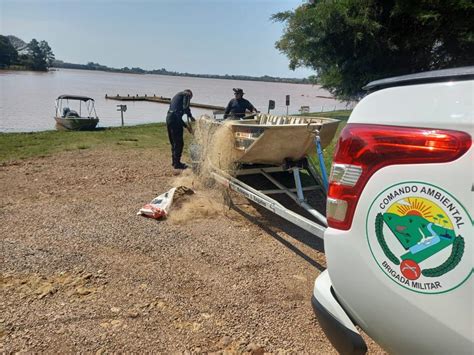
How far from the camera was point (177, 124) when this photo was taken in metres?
8.59

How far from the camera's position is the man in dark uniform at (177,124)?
8406mm

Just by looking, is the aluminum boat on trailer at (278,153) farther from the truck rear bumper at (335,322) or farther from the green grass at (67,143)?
the green grass at (67,143)

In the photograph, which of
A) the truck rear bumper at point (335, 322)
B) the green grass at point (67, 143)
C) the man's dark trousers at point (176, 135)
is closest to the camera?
the truck rear bumper at point (335, 322)

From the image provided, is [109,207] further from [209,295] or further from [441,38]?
[441,38]

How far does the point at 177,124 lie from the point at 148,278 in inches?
217

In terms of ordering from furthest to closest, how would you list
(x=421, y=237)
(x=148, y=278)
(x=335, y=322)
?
(x=148, y=278) → (x=335, y=322) → (x=421, y=237)

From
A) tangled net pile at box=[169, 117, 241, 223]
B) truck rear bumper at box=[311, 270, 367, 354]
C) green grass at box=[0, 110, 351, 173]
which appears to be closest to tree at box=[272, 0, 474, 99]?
green grass at box=[0, 110, 351, 173]

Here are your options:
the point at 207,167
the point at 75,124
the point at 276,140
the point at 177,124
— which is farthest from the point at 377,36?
the point at 75,124

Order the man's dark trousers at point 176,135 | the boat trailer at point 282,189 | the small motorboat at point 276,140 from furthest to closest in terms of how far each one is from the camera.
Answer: the man's dark trousers at point 176,135
the small motorboat at point 276,140
the boat trailer at point 282,189

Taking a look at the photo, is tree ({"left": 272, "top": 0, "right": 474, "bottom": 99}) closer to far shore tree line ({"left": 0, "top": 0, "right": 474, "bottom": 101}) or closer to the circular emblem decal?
far shore tree line ({"left": 0, "top": 0, "right": 474, "bottom": 101})

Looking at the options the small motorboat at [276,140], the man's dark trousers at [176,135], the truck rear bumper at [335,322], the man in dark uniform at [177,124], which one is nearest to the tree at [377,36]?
the man in dark uniform at [177,124]

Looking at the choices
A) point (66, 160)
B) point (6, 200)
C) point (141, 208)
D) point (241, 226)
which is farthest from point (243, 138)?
point (66, 160)

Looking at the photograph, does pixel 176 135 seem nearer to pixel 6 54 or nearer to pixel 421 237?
pixel 421 237

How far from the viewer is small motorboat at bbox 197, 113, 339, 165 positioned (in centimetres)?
461
